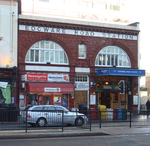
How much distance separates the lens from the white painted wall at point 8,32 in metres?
25.3

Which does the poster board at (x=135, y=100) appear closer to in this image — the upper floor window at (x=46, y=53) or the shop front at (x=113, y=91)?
the shop front at (x=113, y=91)

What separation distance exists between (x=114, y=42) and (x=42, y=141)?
20467 mm

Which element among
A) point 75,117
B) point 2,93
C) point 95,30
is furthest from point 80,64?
point 75,117

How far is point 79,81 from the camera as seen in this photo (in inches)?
1122

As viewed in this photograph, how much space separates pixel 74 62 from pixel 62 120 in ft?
48.4

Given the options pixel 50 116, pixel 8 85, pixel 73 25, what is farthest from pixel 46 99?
pixel 50 116

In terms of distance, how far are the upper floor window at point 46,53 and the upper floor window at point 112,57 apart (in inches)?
163

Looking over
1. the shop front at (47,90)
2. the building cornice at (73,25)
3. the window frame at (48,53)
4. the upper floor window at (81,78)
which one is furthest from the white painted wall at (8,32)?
the upper floor window at (81,78)

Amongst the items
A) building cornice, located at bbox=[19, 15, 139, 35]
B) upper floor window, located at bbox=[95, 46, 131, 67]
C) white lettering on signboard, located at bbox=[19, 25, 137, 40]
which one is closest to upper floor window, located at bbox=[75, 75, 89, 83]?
upper floor window, located at bbox=[95, 46, 131, 67]

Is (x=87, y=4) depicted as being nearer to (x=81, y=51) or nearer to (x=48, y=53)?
(x=81, y=51)

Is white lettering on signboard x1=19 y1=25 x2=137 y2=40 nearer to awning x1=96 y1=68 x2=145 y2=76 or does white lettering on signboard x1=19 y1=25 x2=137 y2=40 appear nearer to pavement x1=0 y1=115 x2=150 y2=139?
awning x1=96 y1=68 x2=145 y2=76

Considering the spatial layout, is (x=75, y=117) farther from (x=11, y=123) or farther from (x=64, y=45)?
(x=64, y=45)

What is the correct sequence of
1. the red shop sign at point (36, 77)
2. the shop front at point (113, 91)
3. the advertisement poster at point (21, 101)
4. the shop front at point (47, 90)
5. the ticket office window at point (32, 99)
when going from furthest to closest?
the shop front at point (113, 91) → the ticket office window at point (32, 99) → the red shop sign at point (36, 77) → the shop front at point (47, 90) → the advertisement poster at point (21, 101)

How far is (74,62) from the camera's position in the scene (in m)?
28.1
